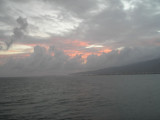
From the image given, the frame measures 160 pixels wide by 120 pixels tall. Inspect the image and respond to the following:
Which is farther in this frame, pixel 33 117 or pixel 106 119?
pixel 33 117

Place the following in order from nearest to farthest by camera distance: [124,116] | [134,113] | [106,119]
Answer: [106,119], [124,116], [134,113]

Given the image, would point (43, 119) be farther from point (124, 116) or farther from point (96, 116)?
point (124, 116)

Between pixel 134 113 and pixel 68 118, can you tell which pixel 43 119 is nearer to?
pixel 68 118

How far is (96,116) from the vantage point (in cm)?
3080

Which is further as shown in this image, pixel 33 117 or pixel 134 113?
pixel 134 113

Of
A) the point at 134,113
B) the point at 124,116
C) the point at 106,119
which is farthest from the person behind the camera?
the point at 134,113

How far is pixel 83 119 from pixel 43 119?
8854 mm

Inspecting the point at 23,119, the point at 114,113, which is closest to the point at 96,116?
the point at 114,113

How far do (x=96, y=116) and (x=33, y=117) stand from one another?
14.6 metres

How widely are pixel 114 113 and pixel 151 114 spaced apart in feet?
28.7

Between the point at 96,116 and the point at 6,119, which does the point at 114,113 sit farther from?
the point at 6,119

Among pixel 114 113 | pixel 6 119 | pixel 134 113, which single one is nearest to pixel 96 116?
pixel 114 113

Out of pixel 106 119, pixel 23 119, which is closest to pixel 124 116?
pixel 106 119

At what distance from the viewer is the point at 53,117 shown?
30.6 meters
